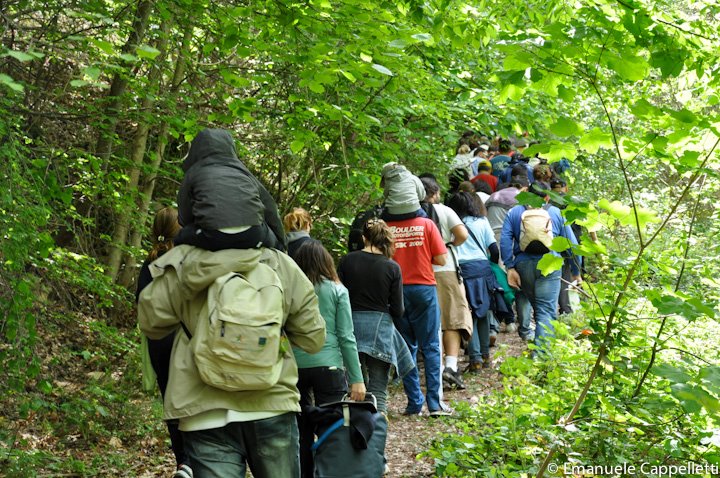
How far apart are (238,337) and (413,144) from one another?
7892 millimetres

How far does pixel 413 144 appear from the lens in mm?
11141

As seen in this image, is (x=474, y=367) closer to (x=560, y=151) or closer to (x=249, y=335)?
(x=560, y=151)

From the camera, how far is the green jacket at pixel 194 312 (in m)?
3.65

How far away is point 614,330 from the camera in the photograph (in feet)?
15.3

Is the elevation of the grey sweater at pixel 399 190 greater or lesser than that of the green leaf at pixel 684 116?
lesser

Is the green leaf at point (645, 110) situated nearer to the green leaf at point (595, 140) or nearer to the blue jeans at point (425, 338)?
the green leaf at point (595, 140)

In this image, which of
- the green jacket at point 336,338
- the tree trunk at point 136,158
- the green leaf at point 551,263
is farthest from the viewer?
the tree trunk at point 136,158

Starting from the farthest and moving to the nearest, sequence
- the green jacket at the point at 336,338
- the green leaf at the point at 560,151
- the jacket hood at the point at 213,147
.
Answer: the green jacket at the point at 336,338, the green leaf at the point at 560,151, the jacket hood at the point at 213,147

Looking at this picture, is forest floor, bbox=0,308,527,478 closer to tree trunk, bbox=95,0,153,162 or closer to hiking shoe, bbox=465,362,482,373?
hiking shoe, bbox=465,362,482,373

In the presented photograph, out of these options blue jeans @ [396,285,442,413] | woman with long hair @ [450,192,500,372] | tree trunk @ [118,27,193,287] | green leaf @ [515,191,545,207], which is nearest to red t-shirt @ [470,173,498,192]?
woman with long hair @ [450,192,500,372]

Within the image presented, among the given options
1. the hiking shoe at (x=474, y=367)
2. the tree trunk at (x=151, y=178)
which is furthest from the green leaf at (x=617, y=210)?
the hiking shoe at (x=474, y=367)

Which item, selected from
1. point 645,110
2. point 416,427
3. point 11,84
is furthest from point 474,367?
point 11,84

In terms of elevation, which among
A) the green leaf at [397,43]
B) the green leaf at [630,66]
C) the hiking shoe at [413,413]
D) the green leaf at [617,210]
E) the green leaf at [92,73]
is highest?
the green leaf at [630,66]

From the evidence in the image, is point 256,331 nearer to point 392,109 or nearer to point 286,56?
point 286,56
